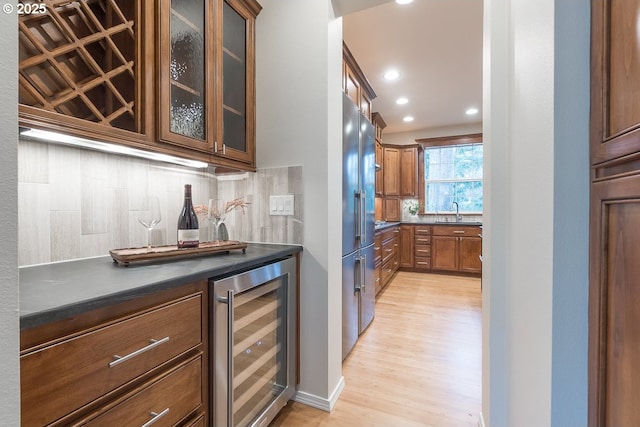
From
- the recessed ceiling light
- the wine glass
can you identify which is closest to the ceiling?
A: the recessed ceiling light

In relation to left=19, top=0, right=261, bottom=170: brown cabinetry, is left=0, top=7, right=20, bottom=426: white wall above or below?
below

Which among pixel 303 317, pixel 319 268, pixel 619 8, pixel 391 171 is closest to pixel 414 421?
pixel 303 317

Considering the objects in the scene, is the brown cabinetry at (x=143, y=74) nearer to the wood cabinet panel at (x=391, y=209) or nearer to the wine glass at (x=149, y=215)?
the wine glass at (x=149, y=215)

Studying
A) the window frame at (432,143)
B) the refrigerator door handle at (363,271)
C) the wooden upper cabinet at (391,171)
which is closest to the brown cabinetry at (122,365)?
the refrigerator door handle at (363,271)

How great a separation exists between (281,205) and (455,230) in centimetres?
420

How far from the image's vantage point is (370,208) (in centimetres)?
278

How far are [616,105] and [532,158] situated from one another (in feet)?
1.01

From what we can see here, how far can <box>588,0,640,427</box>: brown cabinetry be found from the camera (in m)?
0.56

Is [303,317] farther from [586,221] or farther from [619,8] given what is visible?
[619,8]

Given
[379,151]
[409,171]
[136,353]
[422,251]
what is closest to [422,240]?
[422,251]

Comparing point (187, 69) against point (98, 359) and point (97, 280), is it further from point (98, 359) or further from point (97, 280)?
point (98, 359)

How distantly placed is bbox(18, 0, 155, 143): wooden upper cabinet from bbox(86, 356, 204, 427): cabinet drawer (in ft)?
3.01

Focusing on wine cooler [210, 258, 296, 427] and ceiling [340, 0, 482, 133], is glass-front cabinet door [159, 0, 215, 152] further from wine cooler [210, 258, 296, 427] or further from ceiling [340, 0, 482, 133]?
ceiling [340, 0, 482, 133]

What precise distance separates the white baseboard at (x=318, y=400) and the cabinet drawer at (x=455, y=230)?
157 inches
